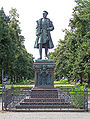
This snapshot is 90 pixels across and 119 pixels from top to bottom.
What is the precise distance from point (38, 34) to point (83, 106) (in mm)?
6152

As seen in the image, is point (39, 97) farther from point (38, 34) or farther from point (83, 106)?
point (38, 34)

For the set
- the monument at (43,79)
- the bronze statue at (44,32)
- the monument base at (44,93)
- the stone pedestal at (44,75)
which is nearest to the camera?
the monument at (43,79)

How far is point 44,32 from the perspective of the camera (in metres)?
15.8

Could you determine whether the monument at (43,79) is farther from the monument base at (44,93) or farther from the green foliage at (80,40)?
the green foliage at (80,40)

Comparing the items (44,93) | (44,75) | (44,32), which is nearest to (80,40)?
(44,32)

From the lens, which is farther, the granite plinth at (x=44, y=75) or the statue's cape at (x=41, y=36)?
the statue's cape at (x=41, y=36)

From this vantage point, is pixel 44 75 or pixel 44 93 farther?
pixel 44 75

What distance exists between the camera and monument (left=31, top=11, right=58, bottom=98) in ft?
45.8

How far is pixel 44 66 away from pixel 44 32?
2615mm

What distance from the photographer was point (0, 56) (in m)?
26.7

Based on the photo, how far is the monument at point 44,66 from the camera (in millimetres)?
13945

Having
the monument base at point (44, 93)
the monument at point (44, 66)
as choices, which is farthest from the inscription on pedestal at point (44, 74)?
the monument base at point (44, 93)

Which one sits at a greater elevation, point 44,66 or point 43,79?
point 44,66

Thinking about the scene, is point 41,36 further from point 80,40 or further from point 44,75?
point 80,40
